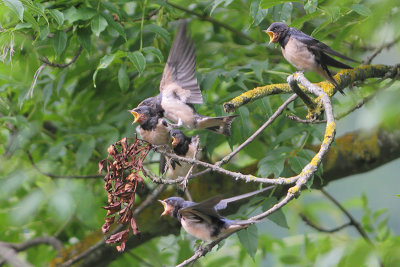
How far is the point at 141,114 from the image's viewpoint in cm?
275

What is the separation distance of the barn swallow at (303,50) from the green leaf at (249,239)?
95 cm

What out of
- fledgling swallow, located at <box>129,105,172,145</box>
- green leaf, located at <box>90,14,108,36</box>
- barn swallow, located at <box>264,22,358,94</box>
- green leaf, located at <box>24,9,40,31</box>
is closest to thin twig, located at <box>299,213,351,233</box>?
barn swallow, located at <box>264,22,358,94</box>

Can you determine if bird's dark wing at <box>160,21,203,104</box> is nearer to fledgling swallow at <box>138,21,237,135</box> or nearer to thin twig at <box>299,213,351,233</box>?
fledgling swallow at <box>138,21,237,135</box>

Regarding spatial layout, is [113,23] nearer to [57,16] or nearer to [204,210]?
[57,16]

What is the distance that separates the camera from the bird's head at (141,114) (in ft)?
8.90

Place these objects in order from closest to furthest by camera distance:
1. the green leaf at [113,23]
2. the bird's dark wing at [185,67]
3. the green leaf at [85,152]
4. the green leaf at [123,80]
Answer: the bird's dark wing at [185,67] < the green leaf at [113,23] < the green leaf at [123,80] < the green leaf at [85,152]

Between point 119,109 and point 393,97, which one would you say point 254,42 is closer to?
point 119,109

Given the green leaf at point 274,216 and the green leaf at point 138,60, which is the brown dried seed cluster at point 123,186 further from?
the green leaf at point 274,216

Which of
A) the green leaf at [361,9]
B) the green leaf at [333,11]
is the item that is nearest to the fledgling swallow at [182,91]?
the green leaf at [333,11]

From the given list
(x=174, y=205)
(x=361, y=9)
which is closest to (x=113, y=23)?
(x=174, y=205)

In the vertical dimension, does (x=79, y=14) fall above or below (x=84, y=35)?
above

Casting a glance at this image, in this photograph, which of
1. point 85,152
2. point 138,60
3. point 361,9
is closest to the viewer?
point 361,9

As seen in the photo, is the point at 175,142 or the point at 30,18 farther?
the point at 175,142

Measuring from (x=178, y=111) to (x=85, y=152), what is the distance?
50.2 inches
